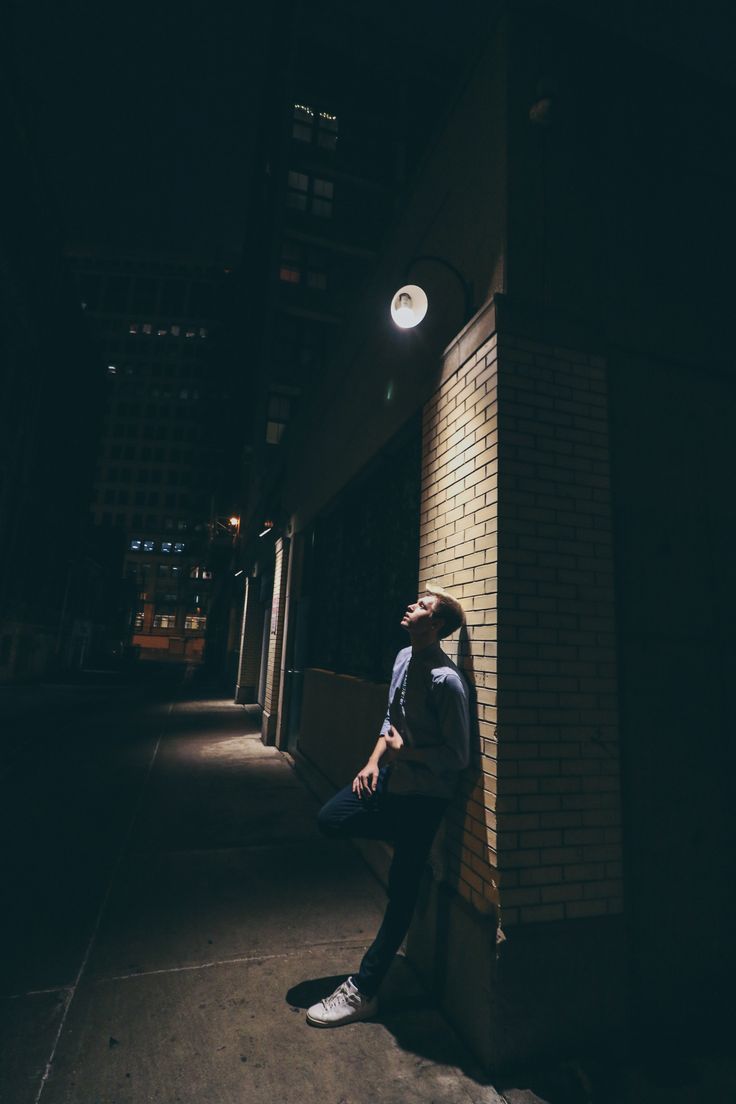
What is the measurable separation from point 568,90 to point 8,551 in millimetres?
25272

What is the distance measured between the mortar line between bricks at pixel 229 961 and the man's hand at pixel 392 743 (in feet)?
4.77

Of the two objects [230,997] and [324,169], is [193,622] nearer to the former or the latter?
[324,169]

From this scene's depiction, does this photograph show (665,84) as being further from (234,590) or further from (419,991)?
(234,590)

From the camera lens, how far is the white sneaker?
253 centimetres

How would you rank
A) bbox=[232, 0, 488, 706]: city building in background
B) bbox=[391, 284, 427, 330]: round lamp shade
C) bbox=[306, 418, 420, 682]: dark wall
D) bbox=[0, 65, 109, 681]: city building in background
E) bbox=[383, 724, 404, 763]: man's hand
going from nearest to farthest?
bbox=[383, 724, 404, 763]: man's hand < bbox=[391, 284, 427, 330]: round lamp shade < bbox=[306, 418, 420, 682]: dark wall < bbox=[0, 65, 109, 681]: city building in background < bbox=[232, 0, 488, 706]: city building in background

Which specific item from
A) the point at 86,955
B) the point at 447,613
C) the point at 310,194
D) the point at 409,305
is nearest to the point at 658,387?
the point at 409,305

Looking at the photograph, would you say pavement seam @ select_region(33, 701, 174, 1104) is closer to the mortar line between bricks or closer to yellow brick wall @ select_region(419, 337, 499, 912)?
the mortar line between bricks

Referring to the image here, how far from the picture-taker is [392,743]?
2781 mm

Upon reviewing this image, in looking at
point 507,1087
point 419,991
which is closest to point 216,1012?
point 419,991

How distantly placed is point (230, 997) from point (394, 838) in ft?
3.95

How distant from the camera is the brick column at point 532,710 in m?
2.39

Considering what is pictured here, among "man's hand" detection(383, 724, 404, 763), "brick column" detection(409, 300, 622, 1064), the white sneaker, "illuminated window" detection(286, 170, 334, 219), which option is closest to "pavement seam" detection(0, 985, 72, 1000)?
the white sneaker

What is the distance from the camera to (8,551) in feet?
72.8

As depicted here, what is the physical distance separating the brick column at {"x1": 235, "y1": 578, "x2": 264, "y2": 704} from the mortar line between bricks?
12.7 meters
